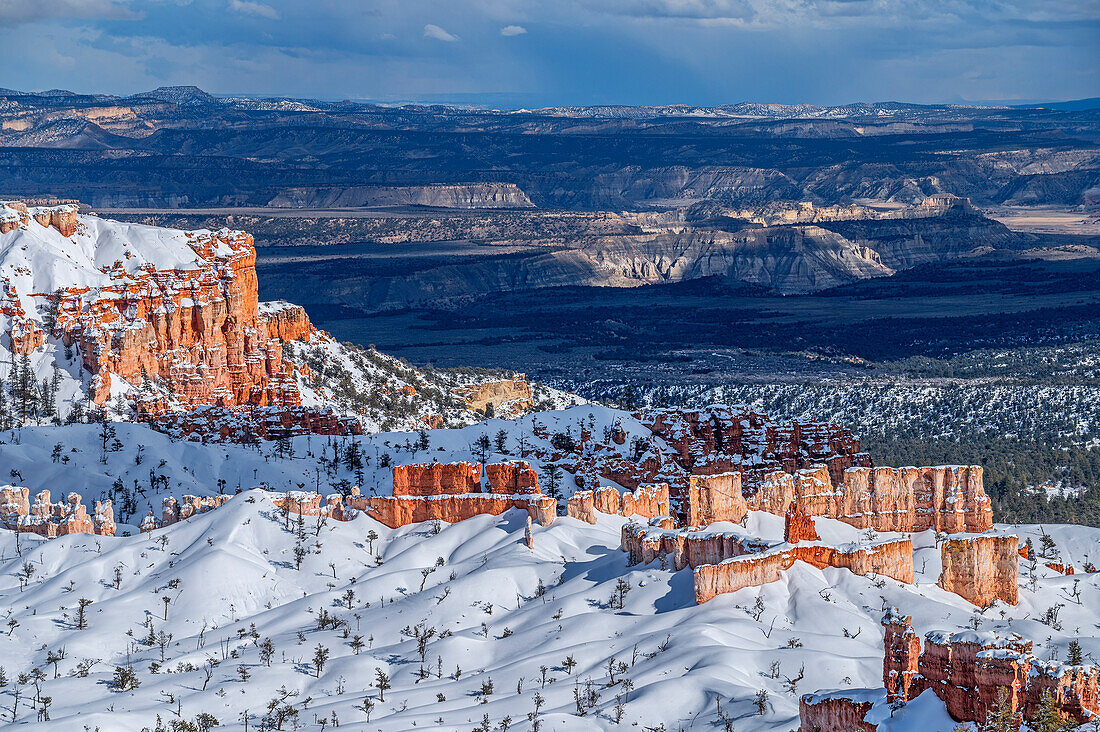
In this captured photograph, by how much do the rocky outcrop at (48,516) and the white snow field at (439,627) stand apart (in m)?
1.70

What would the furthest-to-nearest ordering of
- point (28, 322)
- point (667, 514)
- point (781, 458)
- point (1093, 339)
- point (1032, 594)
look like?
point (1093, 339) < point (28, 322) < point (781, 458) < point (667, 514) < point (1032, 594)

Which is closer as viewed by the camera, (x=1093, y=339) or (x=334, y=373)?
(x=334, y=373)

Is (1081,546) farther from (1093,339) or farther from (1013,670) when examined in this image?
(1093,339)

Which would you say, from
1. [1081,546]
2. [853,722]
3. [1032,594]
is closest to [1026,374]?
[1081,546]

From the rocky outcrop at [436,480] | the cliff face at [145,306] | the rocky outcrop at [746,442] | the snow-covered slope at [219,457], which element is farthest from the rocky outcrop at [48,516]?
the cliff face at [145,306]

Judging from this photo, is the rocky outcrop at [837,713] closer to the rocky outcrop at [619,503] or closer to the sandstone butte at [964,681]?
the sandstone butte at [964,681]

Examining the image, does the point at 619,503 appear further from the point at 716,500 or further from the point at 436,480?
the point at 436,480

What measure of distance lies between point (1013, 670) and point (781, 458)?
4924 centimetres

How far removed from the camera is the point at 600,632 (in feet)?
159

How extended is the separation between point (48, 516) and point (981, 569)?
33.2 meters

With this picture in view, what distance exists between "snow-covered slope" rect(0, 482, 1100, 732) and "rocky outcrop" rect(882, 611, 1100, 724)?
84cm

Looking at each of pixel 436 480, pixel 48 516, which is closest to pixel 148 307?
pixel 48 516

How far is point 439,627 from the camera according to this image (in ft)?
167

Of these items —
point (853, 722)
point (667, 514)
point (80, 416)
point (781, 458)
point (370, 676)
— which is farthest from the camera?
point (80, 416)
